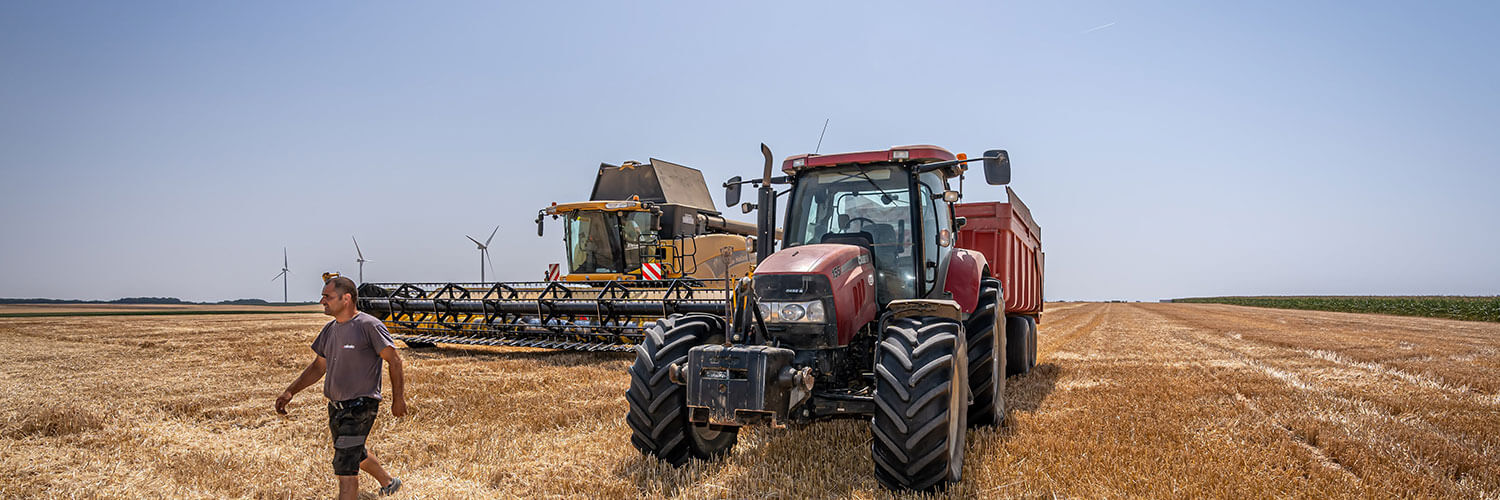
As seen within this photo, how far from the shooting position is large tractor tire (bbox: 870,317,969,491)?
4074 millimetres

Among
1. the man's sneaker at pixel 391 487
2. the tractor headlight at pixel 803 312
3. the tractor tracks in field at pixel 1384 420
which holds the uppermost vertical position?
the tractor headlight at pixel 803 312

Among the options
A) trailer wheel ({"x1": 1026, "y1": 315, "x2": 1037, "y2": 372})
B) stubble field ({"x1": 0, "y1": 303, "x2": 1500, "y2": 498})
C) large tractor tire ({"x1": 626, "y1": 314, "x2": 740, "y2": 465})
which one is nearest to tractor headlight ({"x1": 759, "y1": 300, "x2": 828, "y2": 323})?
large tractor tire ({"x1": 626, "y1": 314, "x2": 740, "y2": 465})

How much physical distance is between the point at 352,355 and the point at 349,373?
9 cm

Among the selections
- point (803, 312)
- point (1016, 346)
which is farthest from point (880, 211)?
point (1016, 346)

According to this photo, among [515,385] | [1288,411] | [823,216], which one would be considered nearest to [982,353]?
[823,216]

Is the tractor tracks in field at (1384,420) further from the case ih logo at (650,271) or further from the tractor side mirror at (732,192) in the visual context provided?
the case ih logo at (650,271)

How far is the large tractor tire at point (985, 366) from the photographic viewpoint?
18.7 feet

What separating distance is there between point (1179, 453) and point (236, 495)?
213 inches

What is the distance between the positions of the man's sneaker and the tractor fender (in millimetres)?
3799

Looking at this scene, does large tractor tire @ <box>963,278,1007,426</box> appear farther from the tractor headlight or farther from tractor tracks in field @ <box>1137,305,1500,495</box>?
tractor tracks in field @ <box>1137,305,1500,495</box>

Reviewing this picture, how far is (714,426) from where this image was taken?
5043 mm

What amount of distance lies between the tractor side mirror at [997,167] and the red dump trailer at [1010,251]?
2505mm

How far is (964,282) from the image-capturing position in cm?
596

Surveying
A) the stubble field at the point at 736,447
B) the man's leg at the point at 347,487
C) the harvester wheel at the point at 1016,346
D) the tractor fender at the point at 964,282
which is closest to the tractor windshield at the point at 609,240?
the stubble field at the point at 736,447
